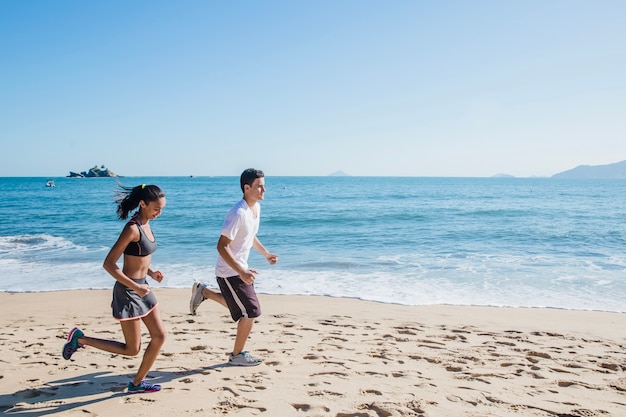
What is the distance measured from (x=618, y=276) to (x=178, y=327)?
33.2 feet

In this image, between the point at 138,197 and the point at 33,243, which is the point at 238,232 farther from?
the point at 33,243

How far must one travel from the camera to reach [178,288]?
9.75 m

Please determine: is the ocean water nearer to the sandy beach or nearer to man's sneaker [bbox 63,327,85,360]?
the sandy beach

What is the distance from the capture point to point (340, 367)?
445cm

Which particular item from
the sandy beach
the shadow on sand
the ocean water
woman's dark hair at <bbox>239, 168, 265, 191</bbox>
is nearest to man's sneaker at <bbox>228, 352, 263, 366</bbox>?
the sandy beach

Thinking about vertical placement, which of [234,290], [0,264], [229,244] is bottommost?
[0,264]

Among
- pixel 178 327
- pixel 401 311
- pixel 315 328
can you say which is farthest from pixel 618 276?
pixel 178 327

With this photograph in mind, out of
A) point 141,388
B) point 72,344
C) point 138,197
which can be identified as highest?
point 138,197

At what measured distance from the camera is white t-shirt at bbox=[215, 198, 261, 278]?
4.11 meters

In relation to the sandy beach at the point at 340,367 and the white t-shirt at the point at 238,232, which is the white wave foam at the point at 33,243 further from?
the white t-shirt at the point at 238,232

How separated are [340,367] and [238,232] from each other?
5.48ft

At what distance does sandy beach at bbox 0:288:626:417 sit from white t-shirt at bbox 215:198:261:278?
100cm

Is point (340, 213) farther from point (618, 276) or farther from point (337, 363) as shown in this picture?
point (337, 363)

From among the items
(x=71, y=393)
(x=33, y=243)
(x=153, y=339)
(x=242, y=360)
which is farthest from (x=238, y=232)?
(x=33, y=243)
